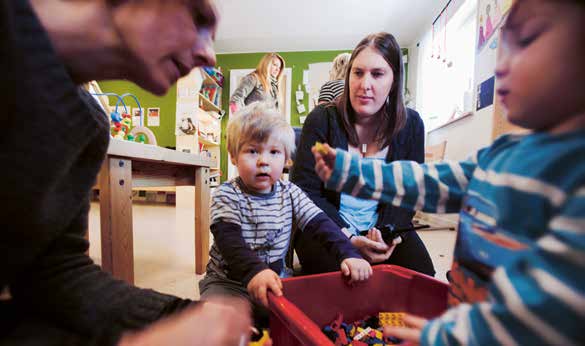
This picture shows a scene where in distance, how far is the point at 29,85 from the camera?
0.25m

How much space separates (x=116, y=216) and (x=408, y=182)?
0.78 meters

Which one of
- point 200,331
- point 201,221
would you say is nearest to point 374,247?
point 200,331

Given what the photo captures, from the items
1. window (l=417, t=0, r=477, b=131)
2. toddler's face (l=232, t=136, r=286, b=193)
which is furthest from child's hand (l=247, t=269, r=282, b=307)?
window (l=417, t=0, r=477, b=131)

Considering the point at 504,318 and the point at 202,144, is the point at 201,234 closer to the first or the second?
the point at 504,318

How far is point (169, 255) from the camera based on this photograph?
4.87ft

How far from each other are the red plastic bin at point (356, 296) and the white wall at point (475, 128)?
1000 millimetres

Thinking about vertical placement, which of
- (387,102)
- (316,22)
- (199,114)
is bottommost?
(387,102)

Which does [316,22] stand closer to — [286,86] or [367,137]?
[286,86]

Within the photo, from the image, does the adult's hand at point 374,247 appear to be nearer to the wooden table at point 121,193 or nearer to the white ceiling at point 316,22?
the wooden table at point 121,193

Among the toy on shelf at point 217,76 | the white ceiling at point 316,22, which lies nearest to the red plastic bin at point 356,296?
the white ceiling at point 316,22

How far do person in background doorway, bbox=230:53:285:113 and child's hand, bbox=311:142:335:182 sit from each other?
5.73 ft

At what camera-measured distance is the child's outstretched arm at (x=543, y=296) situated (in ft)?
0.49

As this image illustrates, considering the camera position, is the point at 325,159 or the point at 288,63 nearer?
the point at 325,159

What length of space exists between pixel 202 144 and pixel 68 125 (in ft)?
12.5
